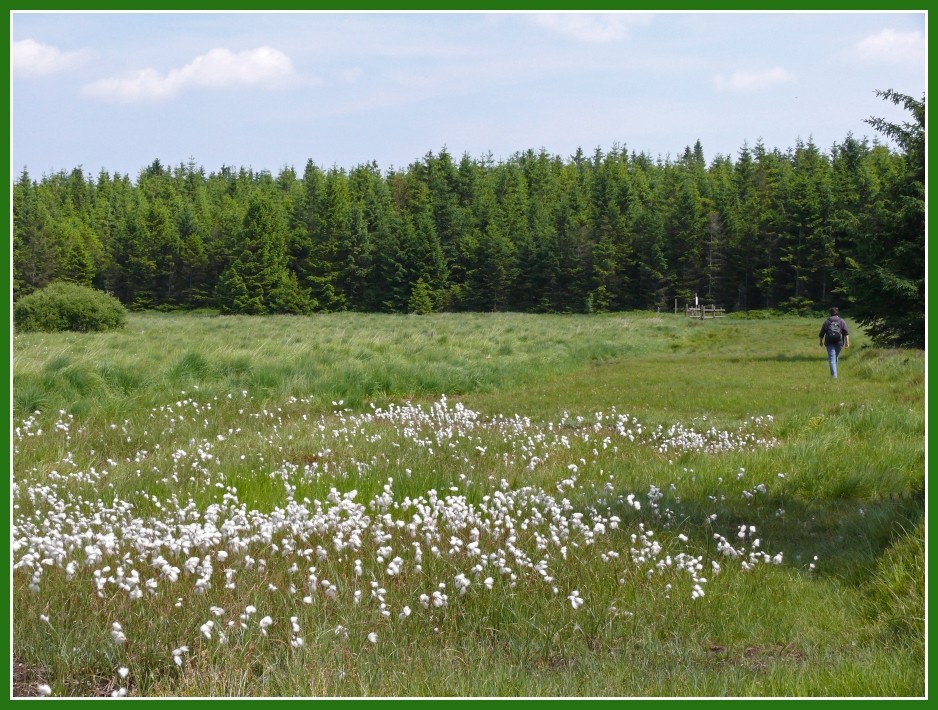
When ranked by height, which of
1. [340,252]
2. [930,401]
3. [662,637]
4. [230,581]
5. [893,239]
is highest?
[340,252]

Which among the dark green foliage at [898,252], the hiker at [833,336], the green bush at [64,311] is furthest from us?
the green bush at [64,311]

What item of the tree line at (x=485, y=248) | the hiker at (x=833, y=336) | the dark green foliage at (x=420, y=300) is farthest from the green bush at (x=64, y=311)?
the dark green foliage at (x=420, y=300)

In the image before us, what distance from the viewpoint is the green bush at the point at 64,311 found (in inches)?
1538

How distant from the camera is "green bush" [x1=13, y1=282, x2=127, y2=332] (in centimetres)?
3906

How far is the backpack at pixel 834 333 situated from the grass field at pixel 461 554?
986 cm

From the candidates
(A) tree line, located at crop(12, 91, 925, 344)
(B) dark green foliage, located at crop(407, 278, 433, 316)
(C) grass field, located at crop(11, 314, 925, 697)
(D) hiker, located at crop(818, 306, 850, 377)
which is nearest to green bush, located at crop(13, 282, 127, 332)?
(C) grass field, located at crop(11, 314, 925, 697)

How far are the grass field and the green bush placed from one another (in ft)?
92.4

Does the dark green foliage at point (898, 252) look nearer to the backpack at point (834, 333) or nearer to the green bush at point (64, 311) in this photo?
the backpack at point (834, 333)

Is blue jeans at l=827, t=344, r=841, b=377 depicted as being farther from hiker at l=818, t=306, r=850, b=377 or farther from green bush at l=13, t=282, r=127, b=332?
green bush at l=13, t=282, r=127, b=332

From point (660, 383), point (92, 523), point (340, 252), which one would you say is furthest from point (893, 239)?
point (340, 252)

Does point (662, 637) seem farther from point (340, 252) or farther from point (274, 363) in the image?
point (340, 252)

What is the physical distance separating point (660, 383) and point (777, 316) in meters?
56.4

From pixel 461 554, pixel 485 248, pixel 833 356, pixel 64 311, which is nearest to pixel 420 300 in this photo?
pixel 485 248

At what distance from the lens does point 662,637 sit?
510cm
